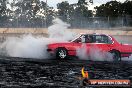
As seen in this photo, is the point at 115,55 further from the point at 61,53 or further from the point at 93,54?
the point at 61,53

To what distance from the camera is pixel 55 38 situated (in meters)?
24.4

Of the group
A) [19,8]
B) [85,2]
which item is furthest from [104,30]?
[85,2]

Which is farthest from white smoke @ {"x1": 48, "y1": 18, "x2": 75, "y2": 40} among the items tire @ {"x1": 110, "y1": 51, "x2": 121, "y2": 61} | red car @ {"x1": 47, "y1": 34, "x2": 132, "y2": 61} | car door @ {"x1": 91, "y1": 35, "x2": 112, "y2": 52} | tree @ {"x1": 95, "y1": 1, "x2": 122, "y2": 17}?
tree @ {"x1": 95, "y1": 1, "x2": 122, "y2": 17}

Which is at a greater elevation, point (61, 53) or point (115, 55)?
point (61, 53)

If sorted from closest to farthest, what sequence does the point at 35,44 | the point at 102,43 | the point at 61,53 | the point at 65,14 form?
the point at 61,53
the point at 102,43
the point at 35,44
the point at 65,14

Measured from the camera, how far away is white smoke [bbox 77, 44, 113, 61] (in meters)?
23.2

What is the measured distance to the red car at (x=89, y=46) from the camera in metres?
23.1

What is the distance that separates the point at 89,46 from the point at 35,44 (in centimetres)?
314

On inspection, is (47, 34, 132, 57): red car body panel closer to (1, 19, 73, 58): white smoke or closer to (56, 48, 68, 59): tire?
(56, 48, 68, 59): tire

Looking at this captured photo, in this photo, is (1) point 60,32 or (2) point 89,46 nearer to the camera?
(2) point 89,46

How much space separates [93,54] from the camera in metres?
23.6

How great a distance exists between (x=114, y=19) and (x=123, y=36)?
15.0 ft

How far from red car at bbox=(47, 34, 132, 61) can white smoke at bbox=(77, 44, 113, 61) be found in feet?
0.37

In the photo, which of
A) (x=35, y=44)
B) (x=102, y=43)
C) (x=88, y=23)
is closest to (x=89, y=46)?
(x=102, y=43)
